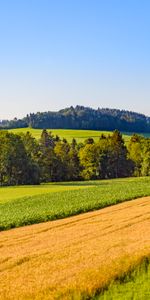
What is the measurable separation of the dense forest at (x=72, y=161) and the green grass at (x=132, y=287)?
73384mm

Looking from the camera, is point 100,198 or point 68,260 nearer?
point 68,260

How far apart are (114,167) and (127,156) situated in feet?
13.9

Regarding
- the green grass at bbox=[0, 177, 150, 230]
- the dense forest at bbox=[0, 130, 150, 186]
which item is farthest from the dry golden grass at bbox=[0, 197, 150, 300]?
the dense forest at bbox=[0, 130, 150, 186]

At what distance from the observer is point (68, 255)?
18141 millimetres

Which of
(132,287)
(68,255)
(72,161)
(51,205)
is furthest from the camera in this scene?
(72,161)

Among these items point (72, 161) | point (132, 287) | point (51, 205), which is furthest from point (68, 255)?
point (72, 161)

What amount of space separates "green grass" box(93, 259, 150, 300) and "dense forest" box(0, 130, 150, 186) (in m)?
73.4

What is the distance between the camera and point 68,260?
17250 mm

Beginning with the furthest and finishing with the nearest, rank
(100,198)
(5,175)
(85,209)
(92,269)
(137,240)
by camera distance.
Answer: (5,175)
(100,198)
(85,209)
(137,240)
(92,269)

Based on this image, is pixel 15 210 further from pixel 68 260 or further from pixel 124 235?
pixel 68 260

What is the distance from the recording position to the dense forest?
3514 inches

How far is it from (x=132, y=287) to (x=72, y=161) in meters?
88.6

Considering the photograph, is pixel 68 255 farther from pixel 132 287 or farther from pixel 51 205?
pixel 51 205

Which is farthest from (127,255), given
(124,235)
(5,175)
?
(5,175)
